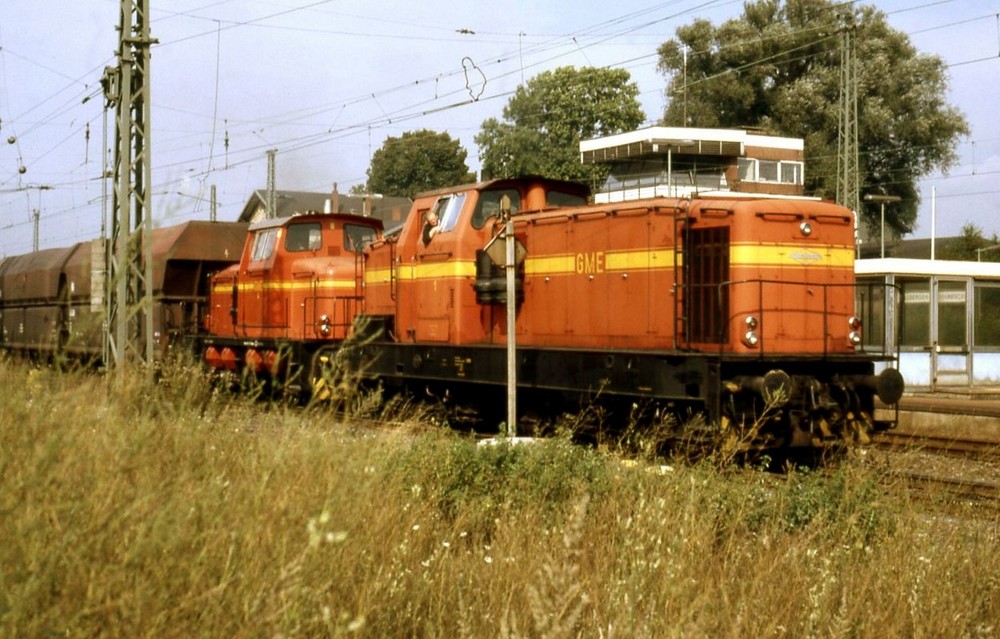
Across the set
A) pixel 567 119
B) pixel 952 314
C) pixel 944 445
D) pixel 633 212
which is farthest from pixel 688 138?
pixel 633 212

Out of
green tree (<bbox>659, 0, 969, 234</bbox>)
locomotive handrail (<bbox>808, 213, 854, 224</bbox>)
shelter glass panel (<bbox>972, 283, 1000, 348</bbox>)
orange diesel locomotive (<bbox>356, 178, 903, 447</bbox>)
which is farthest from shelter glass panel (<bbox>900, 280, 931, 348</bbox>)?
green tree (<bbox>659, 0, 969, 234</bbox>)

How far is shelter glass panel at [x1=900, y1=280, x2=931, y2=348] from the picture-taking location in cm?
1945

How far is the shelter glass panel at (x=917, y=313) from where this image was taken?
63.8ft

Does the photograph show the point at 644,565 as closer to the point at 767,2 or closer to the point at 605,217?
the point at 605,217

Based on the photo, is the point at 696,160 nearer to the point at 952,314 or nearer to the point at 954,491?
the point at 952,314

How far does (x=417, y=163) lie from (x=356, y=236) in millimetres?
58601

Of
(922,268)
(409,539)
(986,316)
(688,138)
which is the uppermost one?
(688,138)

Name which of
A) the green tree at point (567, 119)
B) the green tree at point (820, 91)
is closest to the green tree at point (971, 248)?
the green tree at point (820, 91)

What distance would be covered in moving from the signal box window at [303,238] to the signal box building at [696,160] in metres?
27.6

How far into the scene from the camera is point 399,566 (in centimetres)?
503

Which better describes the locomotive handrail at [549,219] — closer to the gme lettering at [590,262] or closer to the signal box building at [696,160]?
the gme lettering at [590,262]

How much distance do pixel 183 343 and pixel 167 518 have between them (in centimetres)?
1762

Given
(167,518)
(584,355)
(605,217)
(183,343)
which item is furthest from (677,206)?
(183,343)

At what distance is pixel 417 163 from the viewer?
250ft
